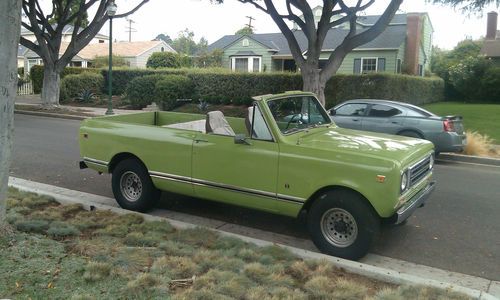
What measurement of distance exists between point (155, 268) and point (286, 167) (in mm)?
1736

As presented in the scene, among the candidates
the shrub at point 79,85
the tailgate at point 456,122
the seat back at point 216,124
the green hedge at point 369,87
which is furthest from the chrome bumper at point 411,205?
the shrub at point 79,85

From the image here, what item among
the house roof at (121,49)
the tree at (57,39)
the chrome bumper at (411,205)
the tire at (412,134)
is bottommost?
the chrome bumper at (411,205)

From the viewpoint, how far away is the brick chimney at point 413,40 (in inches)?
1297

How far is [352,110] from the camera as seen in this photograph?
481 inches

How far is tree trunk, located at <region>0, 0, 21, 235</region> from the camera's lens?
4000mm

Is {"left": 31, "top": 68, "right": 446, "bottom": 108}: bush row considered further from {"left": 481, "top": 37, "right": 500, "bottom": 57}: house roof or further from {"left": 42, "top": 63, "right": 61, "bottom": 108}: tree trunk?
{"left": 481, "top": 37, "right": 500, "bottom": 57}: house roof

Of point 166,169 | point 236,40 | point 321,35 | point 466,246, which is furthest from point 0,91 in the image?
point 236,40

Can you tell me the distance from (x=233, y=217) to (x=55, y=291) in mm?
2942

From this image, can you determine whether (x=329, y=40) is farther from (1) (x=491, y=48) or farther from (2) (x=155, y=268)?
(2) (x=155, y=268)

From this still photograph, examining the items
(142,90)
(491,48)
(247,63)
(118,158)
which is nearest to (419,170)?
(118,158)

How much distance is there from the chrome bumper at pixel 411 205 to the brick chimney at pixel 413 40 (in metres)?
29.7

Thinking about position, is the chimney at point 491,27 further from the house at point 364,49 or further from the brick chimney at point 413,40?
the brick chimney at point 413,40

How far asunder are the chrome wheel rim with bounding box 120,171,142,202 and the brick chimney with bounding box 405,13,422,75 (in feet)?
98.4

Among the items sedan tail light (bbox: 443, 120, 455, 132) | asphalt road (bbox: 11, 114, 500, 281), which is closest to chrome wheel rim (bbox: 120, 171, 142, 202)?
asphalt road (bbox: 11, 114, 500, 281)
